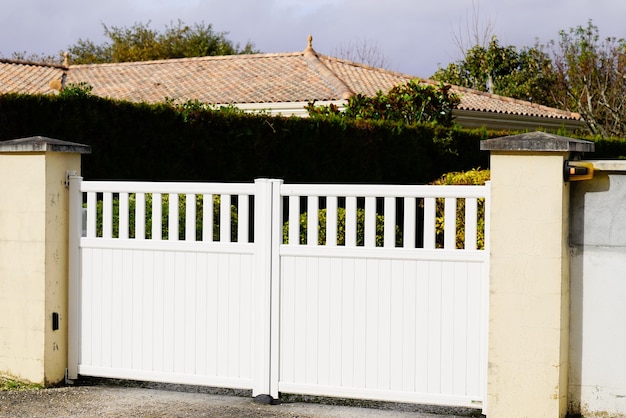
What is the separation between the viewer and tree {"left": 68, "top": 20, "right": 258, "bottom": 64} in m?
48.2

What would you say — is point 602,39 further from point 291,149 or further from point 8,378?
point 8,378

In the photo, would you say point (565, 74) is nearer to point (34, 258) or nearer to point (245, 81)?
point (245, 81)

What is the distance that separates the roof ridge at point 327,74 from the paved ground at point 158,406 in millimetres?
15201

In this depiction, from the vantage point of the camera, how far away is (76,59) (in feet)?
165

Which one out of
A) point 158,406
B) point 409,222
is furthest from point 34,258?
point 409,222

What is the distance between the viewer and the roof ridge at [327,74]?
71.3ft

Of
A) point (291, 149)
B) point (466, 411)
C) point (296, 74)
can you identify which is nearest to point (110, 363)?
point (466, 411)

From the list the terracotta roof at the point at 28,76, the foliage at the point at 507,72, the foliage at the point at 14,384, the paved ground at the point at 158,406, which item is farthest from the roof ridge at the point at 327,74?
the paved ground at the point at 158,406

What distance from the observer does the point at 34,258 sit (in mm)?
6621

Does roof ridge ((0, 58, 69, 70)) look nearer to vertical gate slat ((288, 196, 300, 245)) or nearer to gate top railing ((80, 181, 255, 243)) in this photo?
gate top railing ((80, 181, 255, 243))

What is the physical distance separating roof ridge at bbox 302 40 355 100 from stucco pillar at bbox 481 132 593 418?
15580 mm

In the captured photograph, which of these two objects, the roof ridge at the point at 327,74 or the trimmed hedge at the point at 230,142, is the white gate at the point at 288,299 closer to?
the trimmed hedge at the point at 230,142

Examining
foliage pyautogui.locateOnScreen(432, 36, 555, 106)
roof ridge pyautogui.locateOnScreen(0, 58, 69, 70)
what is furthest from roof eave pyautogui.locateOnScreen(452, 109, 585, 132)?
A: roof ridge pyautogui.locateOnScreen(0, 58, 69, 70)

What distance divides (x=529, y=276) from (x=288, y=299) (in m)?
1.65
